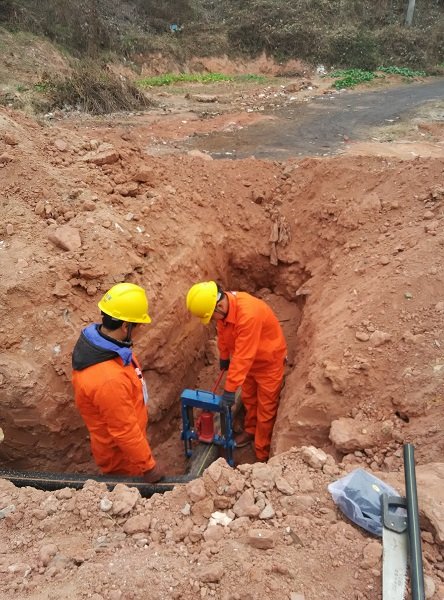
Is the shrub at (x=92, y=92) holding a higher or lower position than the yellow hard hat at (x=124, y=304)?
higher

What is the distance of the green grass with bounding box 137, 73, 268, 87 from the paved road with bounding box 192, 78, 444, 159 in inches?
167

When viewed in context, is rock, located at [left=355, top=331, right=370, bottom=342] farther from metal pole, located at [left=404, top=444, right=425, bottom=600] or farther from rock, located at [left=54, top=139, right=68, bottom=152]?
rock, located at [left=54, top=139, right=68, bottom=152]

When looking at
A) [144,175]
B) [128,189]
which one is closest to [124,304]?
[128,189]

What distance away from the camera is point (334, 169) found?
6180 mm

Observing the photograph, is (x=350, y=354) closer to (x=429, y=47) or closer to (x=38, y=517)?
(x=38, y=517)

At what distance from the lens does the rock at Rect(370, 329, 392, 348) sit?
3.92 metres

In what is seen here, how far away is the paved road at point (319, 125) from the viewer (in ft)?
29.4

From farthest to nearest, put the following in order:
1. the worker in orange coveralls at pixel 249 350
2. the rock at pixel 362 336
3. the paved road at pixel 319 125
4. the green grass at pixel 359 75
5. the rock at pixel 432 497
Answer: the green grass at pixel 359 75
the paved road at pixel 319 125
the worker in orange coveralls at pixel 249 350
the rock at pixel 362 336
the rock at pixel 432 497

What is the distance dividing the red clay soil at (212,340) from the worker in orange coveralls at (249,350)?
290mm

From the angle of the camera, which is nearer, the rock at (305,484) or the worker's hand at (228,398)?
the rock at (305,484)

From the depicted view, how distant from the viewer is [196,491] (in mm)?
2678

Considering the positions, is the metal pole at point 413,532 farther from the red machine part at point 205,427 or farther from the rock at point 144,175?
the rock at point 144,175

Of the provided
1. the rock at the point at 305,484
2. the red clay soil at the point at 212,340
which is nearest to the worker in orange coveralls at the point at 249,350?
the red clay soil at the point at 212,340

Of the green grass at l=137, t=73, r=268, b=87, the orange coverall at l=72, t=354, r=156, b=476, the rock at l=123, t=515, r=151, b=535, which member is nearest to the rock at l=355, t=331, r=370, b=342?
the orange coverall at l=72, t=354, r=156, b=476
